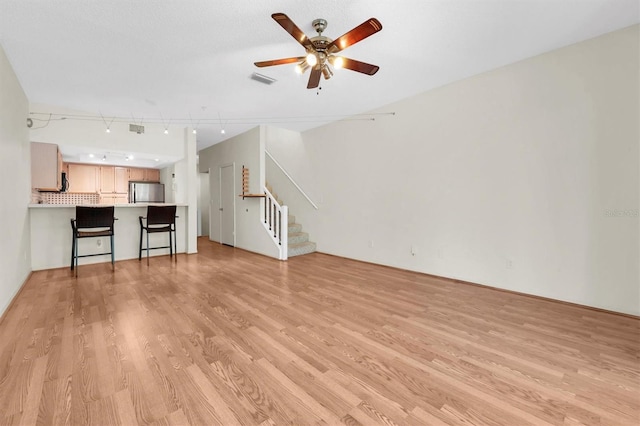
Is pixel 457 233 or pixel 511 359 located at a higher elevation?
pixel 457 233

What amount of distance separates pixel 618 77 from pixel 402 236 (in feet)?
9.61

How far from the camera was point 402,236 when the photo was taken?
450 centimetres

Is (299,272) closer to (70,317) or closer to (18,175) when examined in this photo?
(70,317)

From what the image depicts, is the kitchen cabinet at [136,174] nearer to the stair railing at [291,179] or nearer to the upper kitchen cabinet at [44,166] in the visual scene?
the upper kitchen cabinet at [44,166]

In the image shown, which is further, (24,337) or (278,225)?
(278,225)

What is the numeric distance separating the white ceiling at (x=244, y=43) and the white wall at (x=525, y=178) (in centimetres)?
31

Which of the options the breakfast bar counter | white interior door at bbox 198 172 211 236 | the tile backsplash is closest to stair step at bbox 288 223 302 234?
the breakfast bar counter

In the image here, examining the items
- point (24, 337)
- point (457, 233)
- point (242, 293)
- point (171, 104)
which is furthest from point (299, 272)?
point (171, 104)

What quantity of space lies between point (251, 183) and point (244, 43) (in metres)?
3.36

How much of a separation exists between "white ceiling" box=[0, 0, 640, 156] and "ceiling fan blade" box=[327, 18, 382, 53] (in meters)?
0.29

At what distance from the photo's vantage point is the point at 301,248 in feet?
18.7

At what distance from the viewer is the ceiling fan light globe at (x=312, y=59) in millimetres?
2488

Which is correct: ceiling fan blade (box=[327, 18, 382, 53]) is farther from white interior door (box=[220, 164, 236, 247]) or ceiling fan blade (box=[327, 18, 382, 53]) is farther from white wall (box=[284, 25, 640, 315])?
white interior door (box=[220, 164, 236, 247])

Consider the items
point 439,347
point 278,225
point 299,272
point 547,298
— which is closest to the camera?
point 439,347
